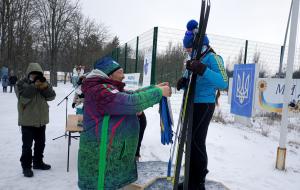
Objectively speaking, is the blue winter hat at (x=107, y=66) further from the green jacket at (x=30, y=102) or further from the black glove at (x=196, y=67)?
the green jacket at (x=30, y=102)

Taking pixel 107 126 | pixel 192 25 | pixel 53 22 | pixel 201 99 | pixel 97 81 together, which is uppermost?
pixel 53 22

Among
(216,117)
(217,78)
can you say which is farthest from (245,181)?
(216,117)

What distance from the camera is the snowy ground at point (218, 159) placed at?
3.99 meters

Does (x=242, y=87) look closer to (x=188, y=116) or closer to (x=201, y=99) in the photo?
(x=201, y=99)

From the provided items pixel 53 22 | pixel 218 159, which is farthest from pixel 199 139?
pixel 53 22

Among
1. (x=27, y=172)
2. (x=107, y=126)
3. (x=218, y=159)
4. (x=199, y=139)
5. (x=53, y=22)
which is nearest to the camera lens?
(x=107, y=126)

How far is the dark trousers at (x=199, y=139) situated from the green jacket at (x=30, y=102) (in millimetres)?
2546

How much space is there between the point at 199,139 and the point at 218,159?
2559 mm

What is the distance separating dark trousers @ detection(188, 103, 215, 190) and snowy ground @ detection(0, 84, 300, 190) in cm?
124

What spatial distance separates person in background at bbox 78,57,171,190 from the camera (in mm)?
2031

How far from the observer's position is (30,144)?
421cm

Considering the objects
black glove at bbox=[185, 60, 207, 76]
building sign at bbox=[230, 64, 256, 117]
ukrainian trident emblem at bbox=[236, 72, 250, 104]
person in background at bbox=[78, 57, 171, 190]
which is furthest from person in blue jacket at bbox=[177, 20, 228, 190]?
ukrainian trident emblem at bbox=[236, 72, 250, 104]

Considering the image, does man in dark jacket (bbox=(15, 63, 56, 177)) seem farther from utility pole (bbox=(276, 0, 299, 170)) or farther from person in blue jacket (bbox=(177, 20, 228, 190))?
utility pole (bbox=(276, 0, 299, 170))

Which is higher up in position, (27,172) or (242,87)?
(242,87)
